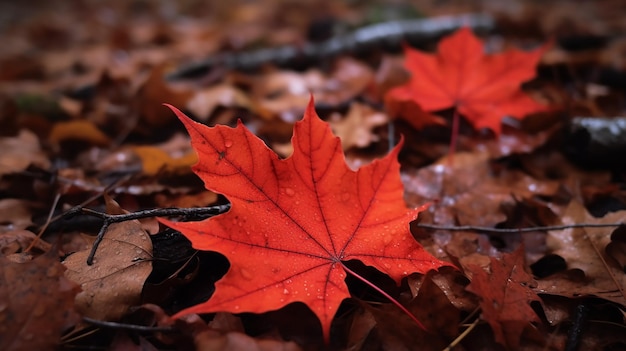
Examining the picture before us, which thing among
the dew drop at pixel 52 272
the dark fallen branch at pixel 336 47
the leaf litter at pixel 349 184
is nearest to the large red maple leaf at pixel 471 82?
the leaf litter at pixel 349 184

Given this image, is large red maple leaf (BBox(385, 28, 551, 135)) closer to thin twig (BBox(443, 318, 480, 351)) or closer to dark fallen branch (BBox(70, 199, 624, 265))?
dark fallen branch (BBox(70, 199, 624, 265))

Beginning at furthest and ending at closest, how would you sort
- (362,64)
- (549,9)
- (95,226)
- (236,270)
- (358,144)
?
(549,9)
(362,64)
(358,144)
(95,226)
(236,270)

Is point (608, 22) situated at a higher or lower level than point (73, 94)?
lower

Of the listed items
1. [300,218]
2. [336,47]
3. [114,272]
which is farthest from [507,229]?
[336,47]

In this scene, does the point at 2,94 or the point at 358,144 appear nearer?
the point at 358,144

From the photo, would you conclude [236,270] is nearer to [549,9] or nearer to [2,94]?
[2,94]

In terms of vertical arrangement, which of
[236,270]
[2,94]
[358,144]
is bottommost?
[358,144]

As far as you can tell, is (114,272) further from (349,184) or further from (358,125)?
(358,125)

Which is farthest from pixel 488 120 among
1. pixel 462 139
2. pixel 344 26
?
pixel 344 26
